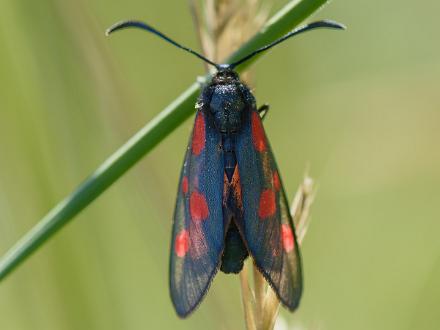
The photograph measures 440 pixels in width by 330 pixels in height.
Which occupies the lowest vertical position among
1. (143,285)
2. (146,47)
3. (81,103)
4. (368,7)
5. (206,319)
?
(206,319)

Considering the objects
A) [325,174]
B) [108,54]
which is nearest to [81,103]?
[108,54]

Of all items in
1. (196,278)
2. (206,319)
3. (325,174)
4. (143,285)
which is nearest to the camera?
(196,278)

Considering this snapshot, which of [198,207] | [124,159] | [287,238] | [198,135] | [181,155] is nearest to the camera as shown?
[124,159]

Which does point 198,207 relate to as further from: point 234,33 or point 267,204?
point 234,33

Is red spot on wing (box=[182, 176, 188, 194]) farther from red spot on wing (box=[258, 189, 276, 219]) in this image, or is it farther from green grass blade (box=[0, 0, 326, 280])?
green grass blade (box=[0, 0, 326, 280])

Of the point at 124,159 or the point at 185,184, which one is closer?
the point at 124,159

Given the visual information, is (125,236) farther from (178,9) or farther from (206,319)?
(178,9)

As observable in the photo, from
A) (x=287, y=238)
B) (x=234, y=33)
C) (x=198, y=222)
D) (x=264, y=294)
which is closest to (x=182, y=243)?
(x=198, y=222)
